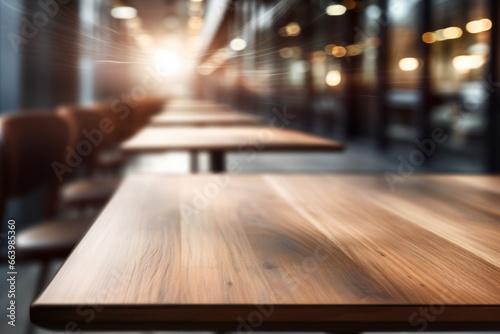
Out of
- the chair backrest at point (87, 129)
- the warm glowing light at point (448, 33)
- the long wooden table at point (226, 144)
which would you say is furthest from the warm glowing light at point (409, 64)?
the long wooden table at point (226, 144)

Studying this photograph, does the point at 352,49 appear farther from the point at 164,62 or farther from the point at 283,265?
the point at 283,265

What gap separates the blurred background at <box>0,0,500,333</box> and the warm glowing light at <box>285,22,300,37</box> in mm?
13

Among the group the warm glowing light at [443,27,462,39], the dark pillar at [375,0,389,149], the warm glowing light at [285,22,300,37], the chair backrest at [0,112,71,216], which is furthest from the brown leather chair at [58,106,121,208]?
the dark pillar at [375,0,389,149]

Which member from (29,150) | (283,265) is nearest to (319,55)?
(29,150)

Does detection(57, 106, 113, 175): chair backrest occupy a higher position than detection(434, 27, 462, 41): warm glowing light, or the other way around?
detection(434, 27, 462, 41): warm glowing light

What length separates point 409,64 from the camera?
19.6 feet

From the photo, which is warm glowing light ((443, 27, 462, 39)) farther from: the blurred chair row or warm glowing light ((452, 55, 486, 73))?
the blurred chair row

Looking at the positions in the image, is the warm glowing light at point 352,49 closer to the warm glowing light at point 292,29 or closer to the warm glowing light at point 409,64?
the warm glowing light at point 292,29

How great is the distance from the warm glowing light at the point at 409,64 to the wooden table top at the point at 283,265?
4.96 m

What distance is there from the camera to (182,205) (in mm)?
954

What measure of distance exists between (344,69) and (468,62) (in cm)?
267

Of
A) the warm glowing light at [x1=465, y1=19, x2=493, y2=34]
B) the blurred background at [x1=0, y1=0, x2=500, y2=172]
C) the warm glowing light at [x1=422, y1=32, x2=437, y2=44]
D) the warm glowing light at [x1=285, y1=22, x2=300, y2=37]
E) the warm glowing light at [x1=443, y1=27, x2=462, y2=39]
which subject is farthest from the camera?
the warm glowing light at [x1=422, y1=32, x2=437, y2=44]

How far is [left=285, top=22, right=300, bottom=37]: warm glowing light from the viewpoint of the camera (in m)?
2.51

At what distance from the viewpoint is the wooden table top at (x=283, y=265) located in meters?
0.50
